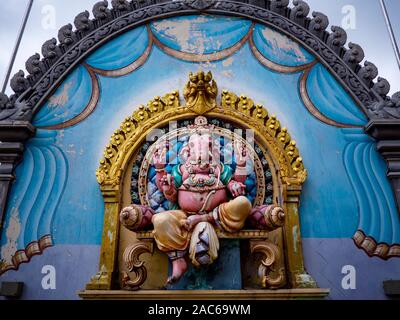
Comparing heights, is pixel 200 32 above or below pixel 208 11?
below

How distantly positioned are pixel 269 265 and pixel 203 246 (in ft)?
2.66

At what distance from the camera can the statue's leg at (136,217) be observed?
16.0 feet

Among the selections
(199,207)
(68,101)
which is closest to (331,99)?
(199,207)

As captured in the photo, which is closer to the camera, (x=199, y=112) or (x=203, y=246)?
(x=203, y=246)

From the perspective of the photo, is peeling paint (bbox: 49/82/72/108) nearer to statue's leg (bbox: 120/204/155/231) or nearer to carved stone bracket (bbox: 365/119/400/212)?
statue's leg (bbox: 120/204/155/231)

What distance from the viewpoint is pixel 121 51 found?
20.3 ft

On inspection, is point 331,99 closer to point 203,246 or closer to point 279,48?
point 279,48

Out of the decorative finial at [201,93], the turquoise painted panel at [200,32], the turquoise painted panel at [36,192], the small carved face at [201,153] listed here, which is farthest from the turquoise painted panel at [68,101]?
the small carved face at [201,153]

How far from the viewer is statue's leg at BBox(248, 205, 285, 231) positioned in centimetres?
488

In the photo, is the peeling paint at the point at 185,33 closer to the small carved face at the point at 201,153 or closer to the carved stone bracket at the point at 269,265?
the small carved face at the point at 201,153

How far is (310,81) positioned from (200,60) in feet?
→ 5.06

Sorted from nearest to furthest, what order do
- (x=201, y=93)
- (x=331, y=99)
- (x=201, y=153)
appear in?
(x=201, y=153) → (x=201, y=93) → (x=331, y=99)
